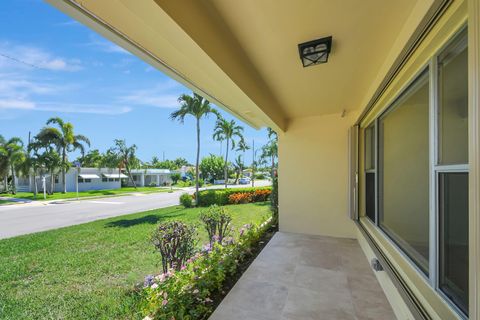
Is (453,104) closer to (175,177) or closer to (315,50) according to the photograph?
(315,50)

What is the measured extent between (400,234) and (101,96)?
7757mm

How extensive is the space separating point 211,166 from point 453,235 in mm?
30031

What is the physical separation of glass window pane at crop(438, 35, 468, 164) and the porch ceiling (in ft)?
1.02

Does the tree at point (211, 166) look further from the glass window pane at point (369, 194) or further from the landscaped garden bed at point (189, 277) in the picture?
the glass window pane at point (369, 194)

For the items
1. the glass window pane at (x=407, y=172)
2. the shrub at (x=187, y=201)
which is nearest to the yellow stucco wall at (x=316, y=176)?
the glass window pane at (x=407, y=172)

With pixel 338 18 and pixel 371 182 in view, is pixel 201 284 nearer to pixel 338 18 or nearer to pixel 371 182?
pixel 338 18

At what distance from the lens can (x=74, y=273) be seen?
3553mm

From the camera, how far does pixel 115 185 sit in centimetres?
2711

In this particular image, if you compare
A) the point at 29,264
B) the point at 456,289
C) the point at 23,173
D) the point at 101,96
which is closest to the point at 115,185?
the point at 23,173

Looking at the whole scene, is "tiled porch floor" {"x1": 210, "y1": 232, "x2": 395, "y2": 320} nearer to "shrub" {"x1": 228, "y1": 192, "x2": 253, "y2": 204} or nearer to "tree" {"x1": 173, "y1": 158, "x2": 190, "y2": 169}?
"shrub" {"x1": 228, "y1": 192, "x2": 253, "y2": 204}

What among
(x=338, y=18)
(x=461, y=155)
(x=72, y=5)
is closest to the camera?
(x=72, y=5)

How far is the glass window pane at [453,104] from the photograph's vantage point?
127 centimetres

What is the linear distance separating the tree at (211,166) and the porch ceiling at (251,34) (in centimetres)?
2839

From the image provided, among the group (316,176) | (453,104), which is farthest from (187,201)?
(453,104)
